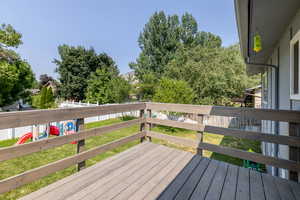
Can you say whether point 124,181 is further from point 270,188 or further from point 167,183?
point 270,188

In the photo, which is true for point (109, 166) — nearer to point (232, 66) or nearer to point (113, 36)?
point (232, 66)

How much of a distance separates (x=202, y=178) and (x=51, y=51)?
82.1ft

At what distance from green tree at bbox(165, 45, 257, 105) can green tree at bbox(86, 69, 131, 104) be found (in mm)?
6266

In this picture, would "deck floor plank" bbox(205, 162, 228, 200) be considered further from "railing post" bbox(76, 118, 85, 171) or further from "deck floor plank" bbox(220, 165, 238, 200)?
"railing post" bbox(76, 118, 85, 171)

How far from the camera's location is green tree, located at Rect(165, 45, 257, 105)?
14.6 meters

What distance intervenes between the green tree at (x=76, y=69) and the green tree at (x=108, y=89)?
3.81m

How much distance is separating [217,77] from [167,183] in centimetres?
1419

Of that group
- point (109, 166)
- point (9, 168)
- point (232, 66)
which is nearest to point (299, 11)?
point (109, 166)

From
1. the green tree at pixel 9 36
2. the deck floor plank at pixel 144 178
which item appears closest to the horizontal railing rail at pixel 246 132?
the deck floor plank at pixel 144 178

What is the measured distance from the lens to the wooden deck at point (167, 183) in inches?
62.6

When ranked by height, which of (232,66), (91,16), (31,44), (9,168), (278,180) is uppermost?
(91,16)

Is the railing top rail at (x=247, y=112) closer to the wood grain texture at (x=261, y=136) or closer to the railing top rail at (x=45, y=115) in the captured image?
the wood grain texture at (x=261, y=136)

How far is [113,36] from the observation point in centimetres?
A: 1806

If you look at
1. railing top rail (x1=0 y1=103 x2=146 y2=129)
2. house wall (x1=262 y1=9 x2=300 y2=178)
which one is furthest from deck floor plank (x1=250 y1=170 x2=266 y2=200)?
railing top rail (x1=0 y1=103 x2=146 y2=129)
